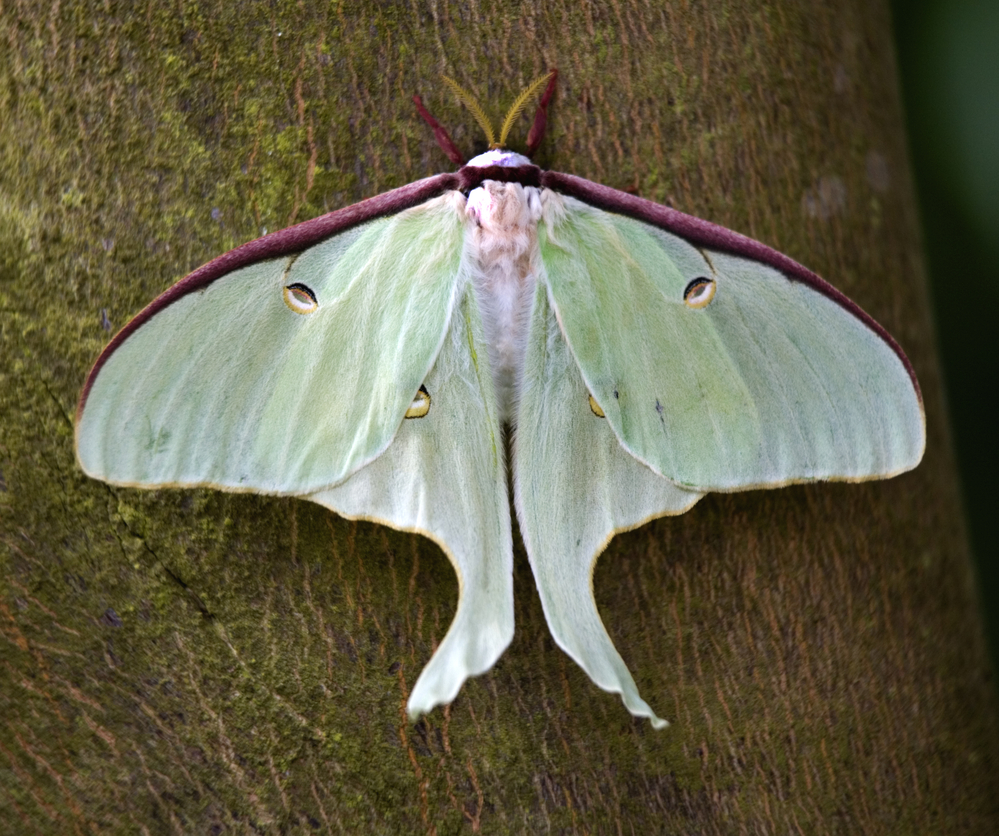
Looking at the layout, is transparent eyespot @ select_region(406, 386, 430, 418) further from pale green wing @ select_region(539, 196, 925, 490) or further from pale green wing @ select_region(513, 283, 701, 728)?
pale green wing @ select_region(539, 196, 925, 490)

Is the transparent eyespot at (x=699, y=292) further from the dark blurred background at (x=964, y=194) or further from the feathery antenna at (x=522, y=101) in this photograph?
the dark blurred background at (x=964, y=194)

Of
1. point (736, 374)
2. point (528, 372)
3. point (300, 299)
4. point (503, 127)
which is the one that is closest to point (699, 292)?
point (736, 374)

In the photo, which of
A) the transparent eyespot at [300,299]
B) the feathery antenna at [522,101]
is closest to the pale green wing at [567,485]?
the feathery antenna at [522,101]

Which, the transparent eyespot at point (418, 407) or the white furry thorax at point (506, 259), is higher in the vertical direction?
the white furry thorax at point (506, 259)

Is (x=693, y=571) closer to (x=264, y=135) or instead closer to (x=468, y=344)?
(x=468, y=344)

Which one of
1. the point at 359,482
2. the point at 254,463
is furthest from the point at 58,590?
the point at 359,482

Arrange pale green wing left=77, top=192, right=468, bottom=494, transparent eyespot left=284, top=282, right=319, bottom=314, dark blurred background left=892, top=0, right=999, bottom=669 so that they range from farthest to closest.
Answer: dark blurred background left=892, top=0, right=999, bottom=669 → transparent eyespot left=284, top=282, right=319, bottom=314 → pale green wing left=77, top=192, right=468, bottom=494

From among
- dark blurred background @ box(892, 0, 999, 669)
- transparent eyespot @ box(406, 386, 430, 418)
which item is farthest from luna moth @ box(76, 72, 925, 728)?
dark blurred background @ box(892, 0, 999, 669)
